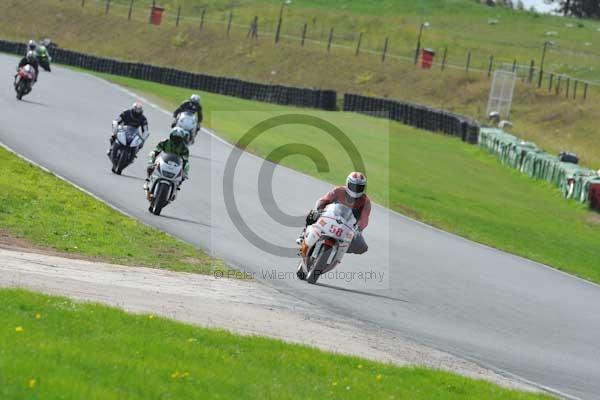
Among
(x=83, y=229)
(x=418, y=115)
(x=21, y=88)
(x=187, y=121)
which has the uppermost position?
(x=418, y=115)

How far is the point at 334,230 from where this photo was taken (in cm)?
1444

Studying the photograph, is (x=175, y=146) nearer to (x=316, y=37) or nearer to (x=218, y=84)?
(x=218, y=84)

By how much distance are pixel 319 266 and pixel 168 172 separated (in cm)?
488

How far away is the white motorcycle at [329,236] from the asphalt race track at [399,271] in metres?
0.39

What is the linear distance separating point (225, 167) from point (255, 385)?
1843 cm

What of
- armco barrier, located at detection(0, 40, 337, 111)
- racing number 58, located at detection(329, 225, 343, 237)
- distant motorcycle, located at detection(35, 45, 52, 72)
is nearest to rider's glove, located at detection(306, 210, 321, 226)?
racing number 58, located at detection(329, 225, 343, 237)

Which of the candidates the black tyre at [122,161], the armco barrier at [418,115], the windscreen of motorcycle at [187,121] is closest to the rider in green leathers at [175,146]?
the black tyre at [122,161]

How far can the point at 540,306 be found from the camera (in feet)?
52.6

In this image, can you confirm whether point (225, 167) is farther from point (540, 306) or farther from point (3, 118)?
point (540, 306)

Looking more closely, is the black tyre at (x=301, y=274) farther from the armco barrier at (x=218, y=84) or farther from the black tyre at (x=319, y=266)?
the armco barrier at (x=218, y=84)

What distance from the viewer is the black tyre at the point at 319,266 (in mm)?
14648

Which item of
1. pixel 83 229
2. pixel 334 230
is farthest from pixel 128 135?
pixel 334 230

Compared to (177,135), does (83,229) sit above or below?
below

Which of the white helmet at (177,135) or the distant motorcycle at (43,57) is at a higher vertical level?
the distant motorcycle at (43,57)
